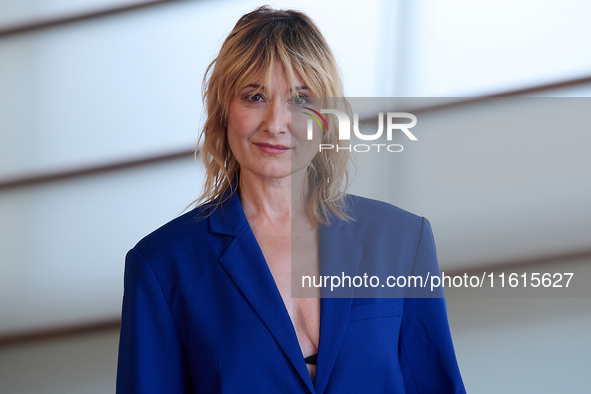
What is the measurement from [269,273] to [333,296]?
0.56ft

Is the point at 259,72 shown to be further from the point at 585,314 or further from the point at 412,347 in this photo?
the point at 585,314

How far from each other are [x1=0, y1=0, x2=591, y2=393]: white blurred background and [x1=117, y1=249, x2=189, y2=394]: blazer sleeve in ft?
3.99

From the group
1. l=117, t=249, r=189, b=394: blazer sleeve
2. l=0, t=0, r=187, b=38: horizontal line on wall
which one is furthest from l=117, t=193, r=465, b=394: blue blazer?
l=0, t=0, r=187, b=38: horizontal line on wall

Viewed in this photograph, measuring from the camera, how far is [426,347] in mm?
1472

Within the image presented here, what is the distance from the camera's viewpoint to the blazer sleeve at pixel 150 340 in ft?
4.42

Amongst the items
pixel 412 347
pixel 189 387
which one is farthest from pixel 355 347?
pixel 189 387

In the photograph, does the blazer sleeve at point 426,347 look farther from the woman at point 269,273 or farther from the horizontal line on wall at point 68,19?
the horizontal line on wall at point 68,19

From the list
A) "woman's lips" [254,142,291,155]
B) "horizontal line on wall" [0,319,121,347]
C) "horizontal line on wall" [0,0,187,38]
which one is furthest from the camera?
"horizontal line on wall" [0,0,187,38]

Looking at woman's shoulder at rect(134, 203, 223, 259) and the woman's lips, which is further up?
the woman's lips

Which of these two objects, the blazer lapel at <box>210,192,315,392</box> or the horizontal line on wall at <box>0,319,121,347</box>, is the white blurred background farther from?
the blazer lapel at <box>210,192,315,392</box>

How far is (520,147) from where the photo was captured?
2.44 meters

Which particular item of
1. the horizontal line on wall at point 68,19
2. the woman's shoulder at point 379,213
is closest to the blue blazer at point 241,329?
the woman's shoulder at point 379,213

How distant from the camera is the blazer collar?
130cm

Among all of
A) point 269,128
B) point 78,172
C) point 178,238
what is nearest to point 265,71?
point 269,128
